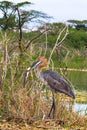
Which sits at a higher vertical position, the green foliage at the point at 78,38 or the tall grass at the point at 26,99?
the tall grass at the point at 26,99

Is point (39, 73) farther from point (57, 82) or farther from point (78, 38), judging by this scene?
point (78, 38)

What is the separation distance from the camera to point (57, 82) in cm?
601

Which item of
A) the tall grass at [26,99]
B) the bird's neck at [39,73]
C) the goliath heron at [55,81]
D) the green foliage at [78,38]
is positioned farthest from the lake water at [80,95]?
the green foliage at [78,38]

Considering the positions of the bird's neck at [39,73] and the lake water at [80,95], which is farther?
the lake water at [80,95]

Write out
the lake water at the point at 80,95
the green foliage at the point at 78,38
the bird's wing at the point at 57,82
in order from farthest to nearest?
the green foliage at the point at 78,38 < the lake water at the point at 80,95 < the bird's wing at the point at 57,82

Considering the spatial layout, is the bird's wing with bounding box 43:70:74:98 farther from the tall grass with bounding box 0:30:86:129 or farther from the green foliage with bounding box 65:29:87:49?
the green foliage with bounding box 65:29:87:49

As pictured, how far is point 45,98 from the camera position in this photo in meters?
6.52

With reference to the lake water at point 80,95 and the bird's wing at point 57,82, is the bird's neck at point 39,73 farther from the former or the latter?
the lake water at point 80,95

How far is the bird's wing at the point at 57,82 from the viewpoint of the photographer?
5.99 meters

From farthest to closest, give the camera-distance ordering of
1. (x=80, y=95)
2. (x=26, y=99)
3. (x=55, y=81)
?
(x=80, y=95) < (x=26, y=99) < (x=55, y=81)

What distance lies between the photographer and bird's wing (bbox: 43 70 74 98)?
19.7 feet

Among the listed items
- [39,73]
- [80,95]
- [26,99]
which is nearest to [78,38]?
[80,95]

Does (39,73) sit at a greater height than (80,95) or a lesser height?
greater

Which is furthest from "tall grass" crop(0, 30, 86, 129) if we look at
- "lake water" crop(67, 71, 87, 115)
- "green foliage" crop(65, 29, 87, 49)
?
"green foliage" crop(65, 29, 87, 49)
